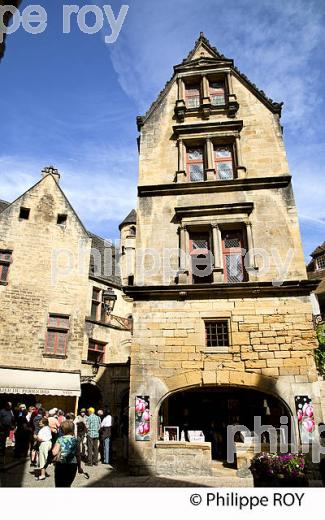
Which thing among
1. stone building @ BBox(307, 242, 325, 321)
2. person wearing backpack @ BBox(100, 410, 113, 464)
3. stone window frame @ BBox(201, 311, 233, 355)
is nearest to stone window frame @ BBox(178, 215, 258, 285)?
stone window frame @ BBox(201, 311, 233, 355)

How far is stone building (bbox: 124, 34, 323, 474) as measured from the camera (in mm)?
9867

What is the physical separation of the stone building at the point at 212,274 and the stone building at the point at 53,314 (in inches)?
260

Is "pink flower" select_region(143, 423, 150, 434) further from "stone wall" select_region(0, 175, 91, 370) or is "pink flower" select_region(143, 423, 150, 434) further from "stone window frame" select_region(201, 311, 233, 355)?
"stone wall" select_region(0, 175, 91, 370)

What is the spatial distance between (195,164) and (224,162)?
41.2 inches

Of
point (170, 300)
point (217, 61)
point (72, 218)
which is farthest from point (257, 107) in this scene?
point (72, 218)

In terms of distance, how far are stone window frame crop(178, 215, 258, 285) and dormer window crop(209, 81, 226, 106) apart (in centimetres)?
505

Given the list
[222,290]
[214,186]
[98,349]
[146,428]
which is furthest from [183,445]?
[98,349]

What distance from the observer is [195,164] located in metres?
13.1

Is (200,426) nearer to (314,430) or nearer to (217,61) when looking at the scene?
(314,430)

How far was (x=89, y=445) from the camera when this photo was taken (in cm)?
1062

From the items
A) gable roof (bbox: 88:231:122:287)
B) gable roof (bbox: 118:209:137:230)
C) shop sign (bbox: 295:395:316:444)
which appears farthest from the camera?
gable roof (bbox: 118:209:137:230)

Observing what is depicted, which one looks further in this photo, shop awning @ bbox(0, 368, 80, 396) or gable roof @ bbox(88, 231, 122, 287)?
gable roof @ bbox(88, 231, 122, 287)

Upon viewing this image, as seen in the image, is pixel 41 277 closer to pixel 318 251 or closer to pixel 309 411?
pixel 309 411
